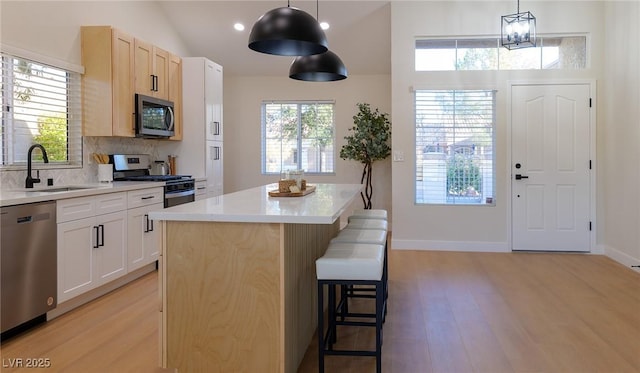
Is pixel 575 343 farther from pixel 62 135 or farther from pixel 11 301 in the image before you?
pixel 62 135

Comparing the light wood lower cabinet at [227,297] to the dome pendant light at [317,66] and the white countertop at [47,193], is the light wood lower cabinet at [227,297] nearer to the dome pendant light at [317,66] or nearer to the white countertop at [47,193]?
the white countertop at [47,193]

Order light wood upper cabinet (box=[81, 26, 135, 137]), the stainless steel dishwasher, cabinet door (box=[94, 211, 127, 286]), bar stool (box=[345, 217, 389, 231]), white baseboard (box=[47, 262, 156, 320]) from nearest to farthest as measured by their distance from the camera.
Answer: the stainless steel dishwasher, white baseboard (box=[47, 262, 156, 320]), bar stool (box=[345, 217, 389, 231]), cabinet door (box=[94, 211, 127, 286]), light wood upper cabinet (box=[81, 26, 135, 137])

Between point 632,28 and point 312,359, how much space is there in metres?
4.72

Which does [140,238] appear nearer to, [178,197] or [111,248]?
[111,248]

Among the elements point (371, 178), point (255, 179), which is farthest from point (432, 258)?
point (255, 179)

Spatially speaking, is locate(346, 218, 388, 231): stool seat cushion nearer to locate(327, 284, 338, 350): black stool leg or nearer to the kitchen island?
locate(327, 284, 338, 350): black stool leg

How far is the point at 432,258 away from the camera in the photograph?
519 centimetres

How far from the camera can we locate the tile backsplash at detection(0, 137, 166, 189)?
11.7 feet

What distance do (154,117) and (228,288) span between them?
335 centimetres

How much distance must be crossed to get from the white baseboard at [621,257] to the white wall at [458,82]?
112cm

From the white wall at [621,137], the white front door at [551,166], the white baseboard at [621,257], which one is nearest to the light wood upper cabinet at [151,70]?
the white front door at [551,166]

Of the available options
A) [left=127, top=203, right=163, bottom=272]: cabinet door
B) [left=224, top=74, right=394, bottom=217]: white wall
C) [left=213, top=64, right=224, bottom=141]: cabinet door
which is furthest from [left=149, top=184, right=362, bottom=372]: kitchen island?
[left=224, top=74, right=394, bottom=217]: white wall

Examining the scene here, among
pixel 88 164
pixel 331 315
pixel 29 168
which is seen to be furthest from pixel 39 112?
pixel 331 315

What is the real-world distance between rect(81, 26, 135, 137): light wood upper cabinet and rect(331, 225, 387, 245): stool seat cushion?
267 centimetres
